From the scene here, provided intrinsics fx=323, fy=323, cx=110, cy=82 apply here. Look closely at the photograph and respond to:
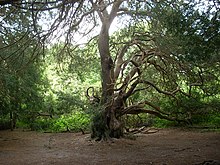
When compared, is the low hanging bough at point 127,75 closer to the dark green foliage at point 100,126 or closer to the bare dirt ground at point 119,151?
the dark green foliage at point 100,126

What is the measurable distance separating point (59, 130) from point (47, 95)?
10.3ft

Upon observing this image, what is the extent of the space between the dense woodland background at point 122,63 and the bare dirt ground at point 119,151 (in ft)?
3.09

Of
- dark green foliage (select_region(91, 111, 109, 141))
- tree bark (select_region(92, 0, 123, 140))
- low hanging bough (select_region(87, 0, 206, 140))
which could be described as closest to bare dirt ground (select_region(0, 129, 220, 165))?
dark green foliage (select_region(91, 111, 109, 141))

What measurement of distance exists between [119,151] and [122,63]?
373 cm

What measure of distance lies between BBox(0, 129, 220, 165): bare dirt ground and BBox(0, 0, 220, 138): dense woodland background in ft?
3.09

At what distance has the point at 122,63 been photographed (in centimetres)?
1232

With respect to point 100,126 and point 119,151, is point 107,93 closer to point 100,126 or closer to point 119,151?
point 100,126

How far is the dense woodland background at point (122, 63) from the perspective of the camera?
768 centimetres

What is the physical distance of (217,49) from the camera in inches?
249

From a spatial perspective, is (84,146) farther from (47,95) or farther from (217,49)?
(47,95)

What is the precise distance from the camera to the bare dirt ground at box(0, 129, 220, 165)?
27.0 feet

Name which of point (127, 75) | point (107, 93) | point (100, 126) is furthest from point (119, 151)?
point (127, 75)

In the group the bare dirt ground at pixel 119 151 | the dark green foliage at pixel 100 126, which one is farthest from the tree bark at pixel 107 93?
the bare dirt ground at pixel 119 151

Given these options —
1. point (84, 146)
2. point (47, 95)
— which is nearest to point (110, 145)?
point (84, 146)
